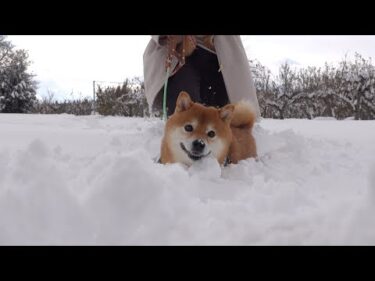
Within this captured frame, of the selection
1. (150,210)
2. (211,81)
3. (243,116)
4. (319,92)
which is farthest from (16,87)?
(150,210)

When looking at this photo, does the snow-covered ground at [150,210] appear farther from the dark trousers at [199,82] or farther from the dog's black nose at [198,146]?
the dark trousers at [199,82]

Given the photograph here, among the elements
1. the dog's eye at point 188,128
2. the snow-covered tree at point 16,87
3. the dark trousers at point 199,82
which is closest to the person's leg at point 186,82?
the dark trousers at point 199,82

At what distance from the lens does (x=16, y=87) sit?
35.7 feet

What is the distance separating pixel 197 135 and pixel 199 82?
813mm

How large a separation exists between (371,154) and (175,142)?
4.92 feet

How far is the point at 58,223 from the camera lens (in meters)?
0.96

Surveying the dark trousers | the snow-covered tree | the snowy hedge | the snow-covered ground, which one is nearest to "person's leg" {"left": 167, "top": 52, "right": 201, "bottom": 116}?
the dark trousers

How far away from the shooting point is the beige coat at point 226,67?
2.65m

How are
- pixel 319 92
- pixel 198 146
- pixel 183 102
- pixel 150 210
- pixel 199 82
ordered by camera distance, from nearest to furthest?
pixel 150 210 < pixel 198 146 < pixel 183 102 < pixel 199 82 < pixel 319 92

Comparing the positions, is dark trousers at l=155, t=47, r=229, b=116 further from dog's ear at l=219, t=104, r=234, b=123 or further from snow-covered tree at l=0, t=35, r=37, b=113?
snow-covered tree at l=0, t=35, r=37, b=113

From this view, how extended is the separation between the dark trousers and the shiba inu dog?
1.66ft

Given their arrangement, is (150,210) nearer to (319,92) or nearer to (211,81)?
(211,81)

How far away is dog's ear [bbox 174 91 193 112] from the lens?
2141mm

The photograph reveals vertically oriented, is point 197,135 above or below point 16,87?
below
